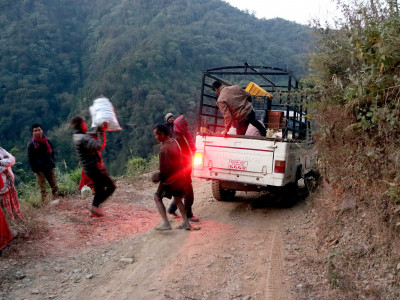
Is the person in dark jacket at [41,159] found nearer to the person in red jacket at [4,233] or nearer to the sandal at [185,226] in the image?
the person in red jacket at [4,233]

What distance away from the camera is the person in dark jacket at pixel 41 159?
6801 mm

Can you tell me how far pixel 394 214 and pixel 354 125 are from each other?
1146mm

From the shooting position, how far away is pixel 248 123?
6402 millimetres

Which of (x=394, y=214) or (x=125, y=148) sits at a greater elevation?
(x=394, y=214)

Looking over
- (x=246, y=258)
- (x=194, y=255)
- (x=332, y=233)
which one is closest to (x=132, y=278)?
(x=194, y=255)

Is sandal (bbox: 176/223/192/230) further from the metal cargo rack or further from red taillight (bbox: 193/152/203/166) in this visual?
the metal cargo rack

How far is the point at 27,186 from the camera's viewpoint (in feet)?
26.5

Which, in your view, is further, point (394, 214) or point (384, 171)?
point (384, 171)

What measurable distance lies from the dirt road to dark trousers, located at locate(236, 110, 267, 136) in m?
1.52

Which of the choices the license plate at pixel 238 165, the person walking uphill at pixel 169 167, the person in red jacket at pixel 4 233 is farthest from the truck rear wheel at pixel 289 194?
the person in red jacket at pixel 4 233

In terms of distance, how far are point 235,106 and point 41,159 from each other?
403cm

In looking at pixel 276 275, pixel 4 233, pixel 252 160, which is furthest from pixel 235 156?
pixel 4 233

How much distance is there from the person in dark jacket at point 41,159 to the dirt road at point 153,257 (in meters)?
0.98

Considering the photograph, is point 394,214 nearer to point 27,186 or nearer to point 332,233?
point 332,233
